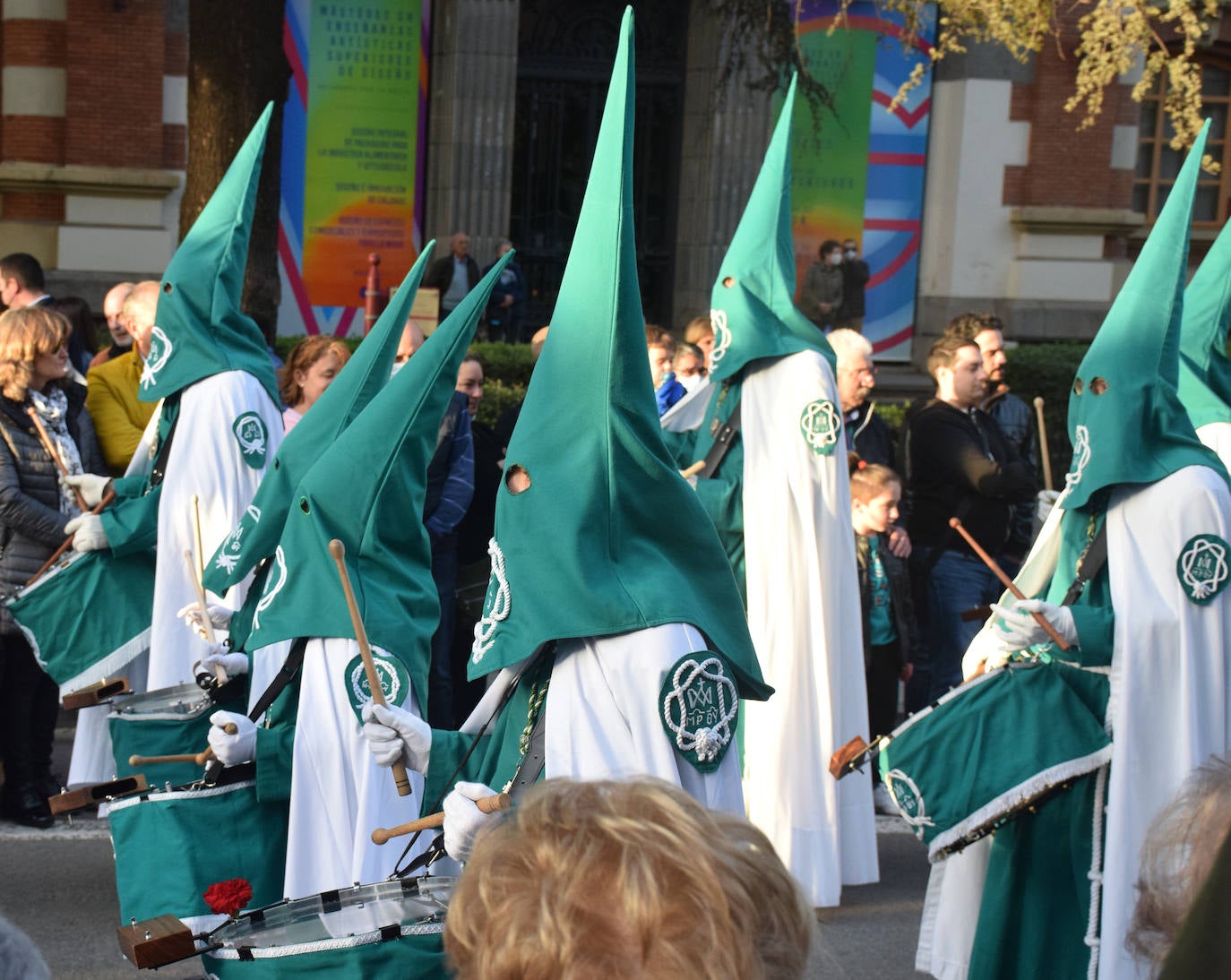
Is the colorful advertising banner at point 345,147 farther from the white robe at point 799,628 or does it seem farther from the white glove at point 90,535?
the white robe at point 799,628

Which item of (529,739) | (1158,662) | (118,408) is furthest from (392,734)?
(118,408)

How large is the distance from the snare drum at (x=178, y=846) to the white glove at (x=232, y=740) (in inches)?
5.0

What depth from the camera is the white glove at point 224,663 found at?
4.32 meters

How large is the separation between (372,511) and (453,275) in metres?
11.9

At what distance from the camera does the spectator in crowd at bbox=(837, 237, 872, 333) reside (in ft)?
58.0

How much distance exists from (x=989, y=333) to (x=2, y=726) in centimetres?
487

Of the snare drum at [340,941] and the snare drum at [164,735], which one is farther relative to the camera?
the snare drum at [164,735]

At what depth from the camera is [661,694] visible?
2.94m

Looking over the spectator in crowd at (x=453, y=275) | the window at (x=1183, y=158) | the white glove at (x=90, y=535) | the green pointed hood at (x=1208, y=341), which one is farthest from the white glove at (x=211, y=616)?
the window at (x=1183, y=158)

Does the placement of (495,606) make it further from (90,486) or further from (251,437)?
(90,486)

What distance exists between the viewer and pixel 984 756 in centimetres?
416

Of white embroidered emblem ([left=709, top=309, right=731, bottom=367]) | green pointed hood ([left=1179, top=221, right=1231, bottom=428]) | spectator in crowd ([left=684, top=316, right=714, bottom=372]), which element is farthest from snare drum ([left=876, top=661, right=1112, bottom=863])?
spectator in crowd ([left=684, top=316, right=714, bottom=372])

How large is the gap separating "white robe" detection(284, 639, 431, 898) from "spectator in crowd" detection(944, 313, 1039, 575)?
475cm

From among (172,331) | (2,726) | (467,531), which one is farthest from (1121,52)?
(2,726)
